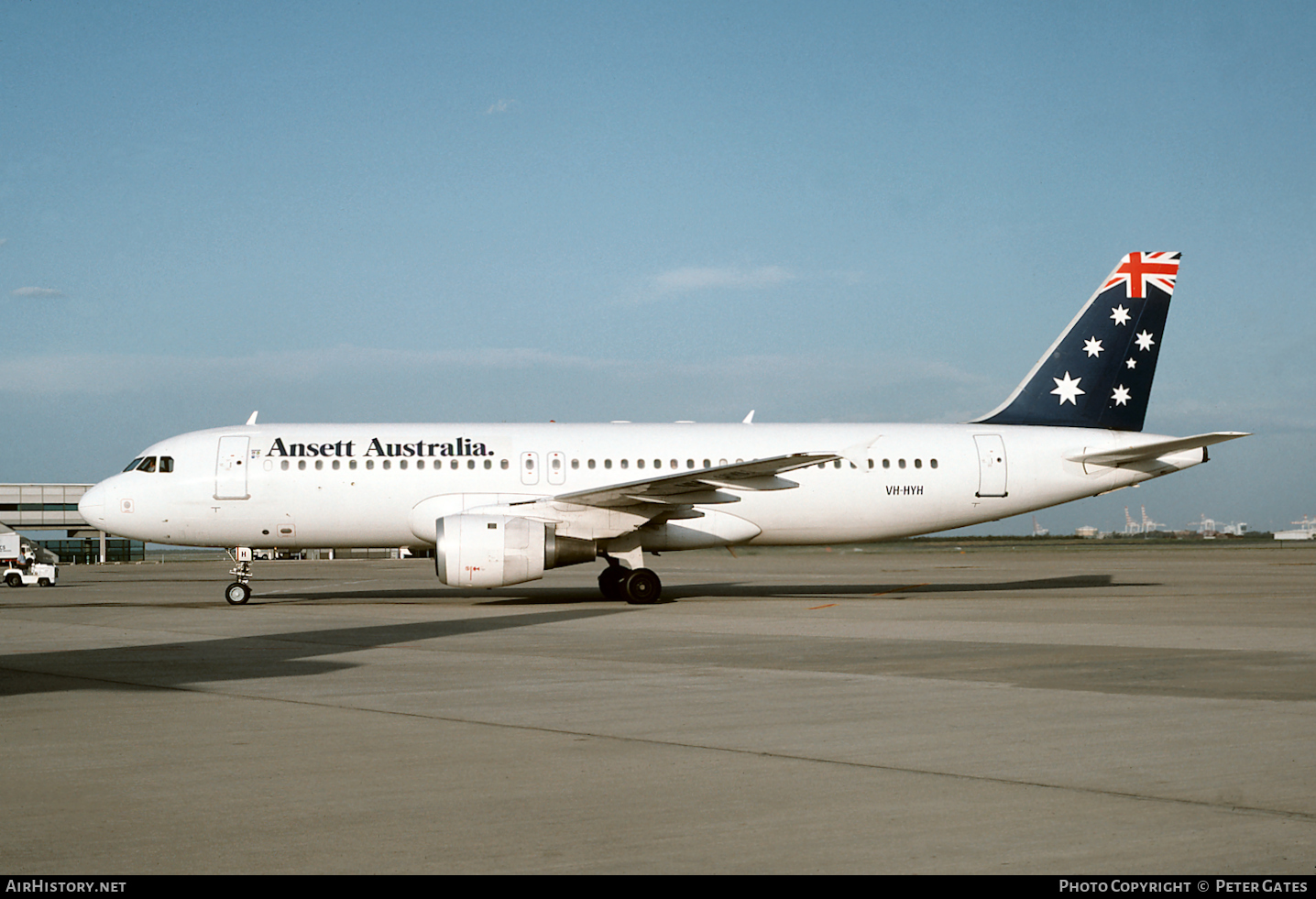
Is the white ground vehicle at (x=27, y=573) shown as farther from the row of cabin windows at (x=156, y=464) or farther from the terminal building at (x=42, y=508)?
the terminal building at (x=42, y=508)

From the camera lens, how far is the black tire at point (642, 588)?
2152 centimetres

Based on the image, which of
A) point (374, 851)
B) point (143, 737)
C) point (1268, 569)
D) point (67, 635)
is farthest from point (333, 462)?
point (1268, 569)

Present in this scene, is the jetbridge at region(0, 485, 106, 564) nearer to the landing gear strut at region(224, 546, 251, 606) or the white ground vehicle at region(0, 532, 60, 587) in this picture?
the white ground vehicle at region(0, 532, 60, 587)

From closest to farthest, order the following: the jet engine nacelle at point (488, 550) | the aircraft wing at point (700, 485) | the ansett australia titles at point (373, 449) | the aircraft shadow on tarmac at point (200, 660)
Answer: the aircraft shadow on tarmac at point (200, 660), the jet engine nacelle at point (488, 550), the aircraft wing at point (700, 485), the ansett australia titles at point (373, 449)

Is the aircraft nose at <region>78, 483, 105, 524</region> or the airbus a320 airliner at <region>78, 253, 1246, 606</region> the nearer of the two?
the airbus a320 airliner at <region>78, 253, 1246, 606</region>

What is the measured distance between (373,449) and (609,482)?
4549 mm

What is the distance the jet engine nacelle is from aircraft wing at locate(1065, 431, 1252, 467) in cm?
1118

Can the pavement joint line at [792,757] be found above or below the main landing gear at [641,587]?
below

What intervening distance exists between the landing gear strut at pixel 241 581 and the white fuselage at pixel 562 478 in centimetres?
25

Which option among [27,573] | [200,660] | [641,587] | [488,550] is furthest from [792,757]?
[27,573]

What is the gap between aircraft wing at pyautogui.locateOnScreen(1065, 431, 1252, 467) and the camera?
74.5ft

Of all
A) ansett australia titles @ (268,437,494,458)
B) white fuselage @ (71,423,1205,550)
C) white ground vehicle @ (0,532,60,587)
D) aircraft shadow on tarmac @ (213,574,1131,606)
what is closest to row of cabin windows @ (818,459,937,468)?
white fuselage @ (71,423,1205,550)

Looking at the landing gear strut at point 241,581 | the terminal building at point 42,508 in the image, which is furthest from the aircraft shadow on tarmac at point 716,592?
the terminal building at point 42,508

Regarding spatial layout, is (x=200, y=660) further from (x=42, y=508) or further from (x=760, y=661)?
(x=42, y=508)
